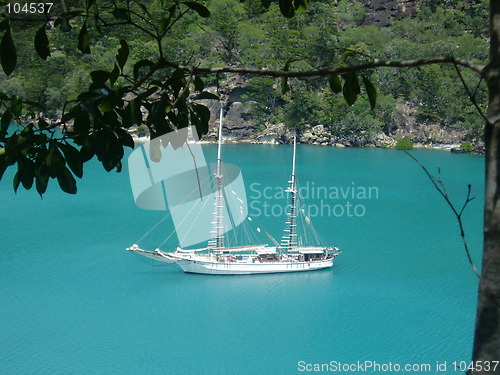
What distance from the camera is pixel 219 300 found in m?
6.00

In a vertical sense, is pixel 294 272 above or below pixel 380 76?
below

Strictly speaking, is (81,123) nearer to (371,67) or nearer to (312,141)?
(371,67)

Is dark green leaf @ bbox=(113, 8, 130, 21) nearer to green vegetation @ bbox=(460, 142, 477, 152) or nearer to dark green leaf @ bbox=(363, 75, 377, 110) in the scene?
dark green leaf @ bbox=(363, 75, 377, 110)

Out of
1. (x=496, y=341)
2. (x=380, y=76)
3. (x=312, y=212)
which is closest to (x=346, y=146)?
(x=380, y=76)

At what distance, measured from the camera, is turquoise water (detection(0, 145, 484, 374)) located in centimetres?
485

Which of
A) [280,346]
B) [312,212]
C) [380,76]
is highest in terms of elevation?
[380,76]

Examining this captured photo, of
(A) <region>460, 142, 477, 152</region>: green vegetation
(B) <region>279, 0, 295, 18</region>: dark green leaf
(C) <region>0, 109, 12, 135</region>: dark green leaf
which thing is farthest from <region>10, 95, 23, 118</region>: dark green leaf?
(A) <region>460, 142, 477, 152</region>: green vegetation

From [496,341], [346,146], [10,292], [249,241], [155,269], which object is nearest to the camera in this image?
[496,341]

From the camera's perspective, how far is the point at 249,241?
8125 mm

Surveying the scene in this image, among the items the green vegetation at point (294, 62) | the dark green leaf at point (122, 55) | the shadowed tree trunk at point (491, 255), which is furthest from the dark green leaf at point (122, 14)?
the green vegetation at point (294, 62)

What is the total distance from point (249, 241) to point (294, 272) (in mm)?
1254

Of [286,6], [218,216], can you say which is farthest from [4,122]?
[218,216]

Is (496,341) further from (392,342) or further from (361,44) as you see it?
(361,44)

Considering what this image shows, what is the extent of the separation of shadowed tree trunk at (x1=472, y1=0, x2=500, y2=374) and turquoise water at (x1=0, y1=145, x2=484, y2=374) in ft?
13.9
